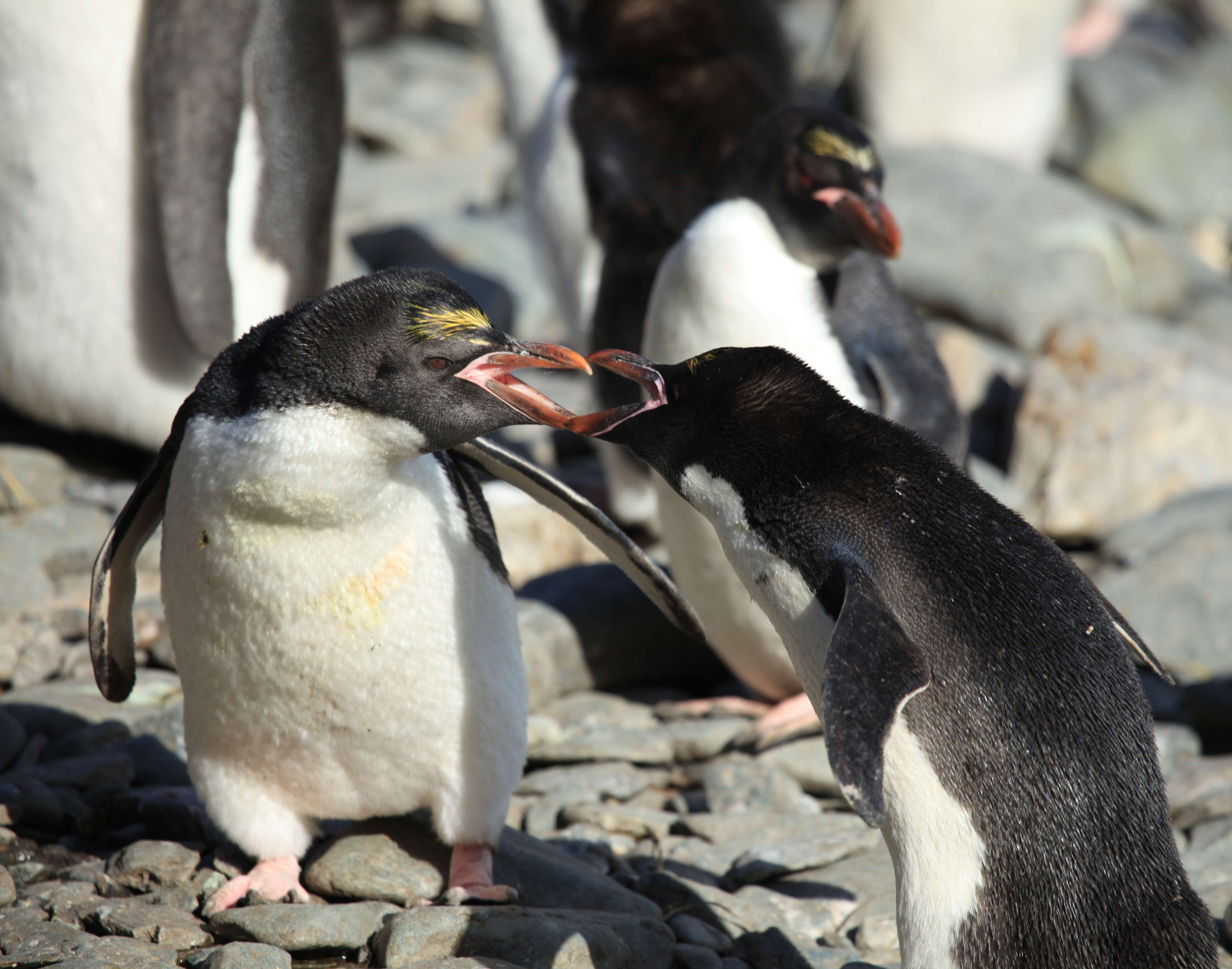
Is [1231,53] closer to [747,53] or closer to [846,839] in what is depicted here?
[747,53]

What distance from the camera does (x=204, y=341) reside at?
3816mm

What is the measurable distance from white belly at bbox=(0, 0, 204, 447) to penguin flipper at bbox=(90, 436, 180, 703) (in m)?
1.57

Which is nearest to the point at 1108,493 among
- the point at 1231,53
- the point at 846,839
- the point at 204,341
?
the point at 846,839

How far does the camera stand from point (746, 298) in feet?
11.1

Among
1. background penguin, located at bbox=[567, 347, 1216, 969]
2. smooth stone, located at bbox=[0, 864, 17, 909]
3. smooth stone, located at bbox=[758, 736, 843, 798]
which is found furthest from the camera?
smooth stone, located at bbox=[758, 736, 843, 798]

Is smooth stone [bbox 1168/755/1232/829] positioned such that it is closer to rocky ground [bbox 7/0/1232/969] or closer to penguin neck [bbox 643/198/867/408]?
rocky ground [bbox 7/0/1232/969]

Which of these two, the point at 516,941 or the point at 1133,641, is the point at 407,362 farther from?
the point at 1133,641

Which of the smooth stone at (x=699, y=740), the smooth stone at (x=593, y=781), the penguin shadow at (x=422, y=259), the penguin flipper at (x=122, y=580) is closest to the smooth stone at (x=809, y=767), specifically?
the smooth stone at (x=699, y=740)

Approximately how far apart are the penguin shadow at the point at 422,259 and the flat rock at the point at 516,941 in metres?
4.46

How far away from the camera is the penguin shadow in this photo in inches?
260

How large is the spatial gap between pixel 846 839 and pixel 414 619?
1.08 meters

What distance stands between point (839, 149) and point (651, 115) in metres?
1.46

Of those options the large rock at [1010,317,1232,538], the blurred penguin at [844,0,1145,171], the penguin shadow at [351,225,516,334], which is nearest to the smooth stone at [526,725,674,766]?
the large rock at [1010,317,1232,538]

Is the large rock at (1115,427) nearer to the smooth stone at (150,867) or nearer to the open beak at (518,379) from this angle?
the open beak at (518,379)
